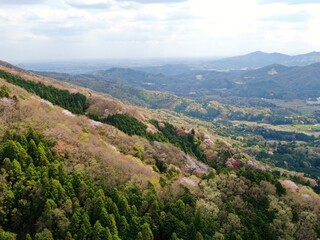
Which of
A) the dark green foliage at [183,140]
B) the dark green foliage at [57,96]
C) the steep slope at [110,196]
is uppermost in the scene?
the dark green foliage at [57,96]

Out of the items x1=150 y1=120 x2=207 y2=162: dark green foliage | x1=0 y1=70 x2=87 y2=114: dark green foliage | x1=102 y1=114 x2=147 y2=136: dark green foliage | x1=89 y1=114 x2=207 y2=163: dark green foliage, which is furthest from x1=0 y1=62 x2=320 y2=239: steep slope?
x1=0 y1=70 x2=87 y2=114: dark green foliage

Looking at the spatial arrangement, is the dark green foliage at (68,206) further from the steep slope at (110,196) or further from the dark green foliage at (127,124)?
the dark green foliage at (127,124)

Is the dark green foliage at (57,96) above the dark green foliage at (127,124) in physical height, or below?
above

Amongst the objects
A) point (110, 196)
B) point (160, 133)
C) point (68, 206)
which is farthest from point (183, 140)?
point (68, 206)

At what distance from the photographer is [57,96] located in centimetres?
14350

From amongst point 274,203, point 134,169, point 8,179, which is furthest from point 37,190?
point 274,203

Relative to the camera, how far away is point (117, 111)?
140 metres

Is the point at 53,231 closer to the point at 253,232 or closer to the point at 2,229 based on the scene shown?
the point at 2,229

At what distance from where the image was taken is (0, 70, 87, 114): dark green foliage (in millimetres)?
136375

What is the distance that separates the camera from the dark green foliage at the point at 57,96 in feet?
447

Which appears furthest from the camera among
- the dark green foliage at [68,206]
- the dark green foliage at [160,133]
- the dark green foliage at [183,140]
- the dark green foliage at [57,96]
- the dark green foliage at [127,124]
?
the dark green foliage at [57,96]

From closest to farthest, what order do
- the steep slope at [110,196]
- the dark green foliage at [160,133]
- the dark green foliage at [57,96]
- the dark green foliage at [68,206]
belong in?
the dark green foliage at [68,206] < the steep slope at [110,196] < the dark green foliage at [160,133] < the dark green foliage at [57,96]

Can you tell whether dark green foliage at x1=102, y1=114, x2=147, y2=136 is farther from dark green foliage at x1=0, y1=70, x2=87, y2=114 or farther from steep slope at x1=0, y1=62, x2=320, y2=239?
steep slope at x1=0, y1=62, x2=320, y2=239

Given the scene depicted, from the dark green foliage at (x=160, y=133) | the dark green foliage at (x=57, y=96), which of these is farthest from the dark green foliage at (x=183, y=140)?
the dark green foliage at (x=57, y=96)
